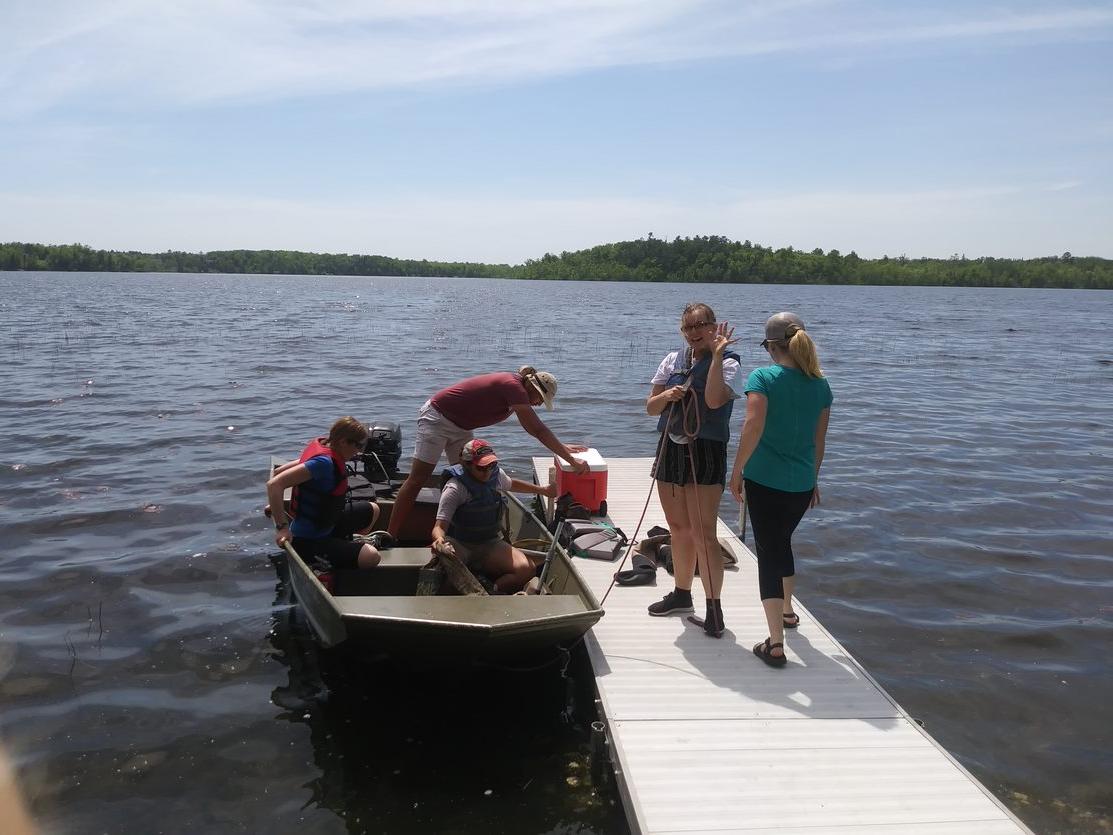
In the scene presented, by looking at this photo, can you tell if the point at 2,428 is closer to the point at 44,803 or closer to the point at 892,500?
the point at 44,803

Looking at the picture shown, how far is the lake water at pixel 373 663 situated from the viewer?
512 centimetres

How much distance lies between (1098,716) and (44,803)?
7038 millimetres

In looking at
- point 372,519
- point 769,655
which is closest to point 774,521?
point 769,655

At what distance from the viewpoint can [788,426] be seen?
495 centimetres

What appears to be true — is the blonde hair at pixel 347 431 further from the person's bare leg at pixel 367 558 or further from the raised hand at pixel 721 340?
the raised hand at pixel 721 340

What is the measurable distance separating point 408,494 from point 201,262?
173560 millimetres

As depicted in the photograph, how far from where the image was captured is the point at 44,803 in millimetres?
4977

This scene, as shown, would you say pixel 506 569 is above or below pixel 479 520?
below

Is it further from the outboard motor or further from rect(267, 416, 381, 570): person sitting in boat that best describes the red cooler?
rect(267, 416, 381, 570): person sitting in boat

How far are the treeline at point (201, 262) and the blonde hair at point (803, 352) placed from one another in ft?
469

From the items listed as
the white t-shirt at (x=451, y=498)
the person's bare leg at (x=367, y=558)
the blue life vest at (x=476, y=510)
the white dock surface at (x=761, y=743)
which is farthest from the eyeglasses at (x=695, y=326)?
the person's bare leg at (x=367, y=558)

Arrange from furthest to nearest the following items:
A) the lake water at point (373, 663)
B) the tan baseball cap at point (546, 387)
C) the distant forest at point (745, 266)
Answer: the distant forest at point (745, 266) → the tan baseball cap at point (546, 387) → the lake water at point (373, 663)

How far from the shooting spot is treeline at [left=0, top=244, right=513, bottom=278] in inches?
5059

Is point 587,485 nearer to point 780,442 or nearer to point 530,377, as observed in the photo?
point 530,377
